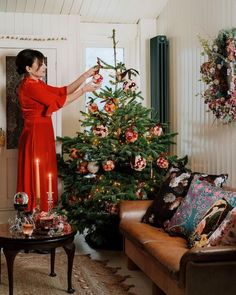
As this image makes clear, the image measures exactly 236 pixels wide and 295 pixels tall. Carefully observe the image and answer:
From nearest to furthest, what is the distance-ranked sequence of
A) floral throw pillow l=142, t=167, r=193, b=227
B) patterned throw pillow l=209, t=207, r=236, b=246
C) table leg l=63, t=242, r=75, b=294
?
patterned throw pillow l=209, t=207, r=236, b=246 < table leg l=63, t=242, r=75, b=294 < floral throw pillow l=142, t=167, r=193, b=227

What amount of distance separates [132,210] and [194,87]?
57.5 inches

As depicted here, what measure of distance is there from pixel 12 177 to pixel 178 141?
184cm

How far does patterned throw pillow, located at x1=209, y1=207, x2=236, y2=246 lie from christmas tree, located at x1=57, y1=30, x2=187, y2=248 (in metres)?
1.56

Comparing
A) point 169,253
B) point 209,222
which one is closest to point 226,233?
point 209,222

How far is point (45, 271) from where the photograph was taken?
13.1ft

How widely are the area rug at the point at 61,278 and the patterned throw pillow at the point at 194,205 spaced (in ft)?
1.87

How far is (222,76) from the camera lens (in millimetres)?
4020

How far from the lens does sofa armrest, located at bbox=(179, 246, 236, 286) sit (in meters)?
2.64

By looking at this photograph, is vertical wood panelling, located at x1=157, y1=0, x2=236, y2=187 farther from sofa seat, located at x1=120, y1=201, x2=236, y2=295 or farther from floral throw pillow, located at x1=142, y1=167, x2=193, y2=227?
sofa seat, located at x1=120, y1=201, x2=236, y2=295

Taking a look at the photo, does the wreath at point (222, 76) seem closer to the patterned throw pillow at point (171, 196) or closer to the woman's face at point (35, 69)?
the patterned throw pillow at point (171, 196)

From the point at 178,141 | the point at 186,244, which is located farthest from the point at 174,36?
the point at 186,244

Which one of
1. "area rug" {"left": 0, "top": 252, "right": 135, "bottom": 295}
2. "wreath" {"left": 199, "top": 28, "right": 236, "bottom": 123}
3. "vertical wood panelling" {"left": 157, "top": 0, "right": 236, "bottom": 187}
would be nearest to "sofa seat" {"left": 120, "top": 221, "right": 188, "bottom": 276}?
"area rug" {"left": 0, "top": 252, "right": 135, "bottom": 295}

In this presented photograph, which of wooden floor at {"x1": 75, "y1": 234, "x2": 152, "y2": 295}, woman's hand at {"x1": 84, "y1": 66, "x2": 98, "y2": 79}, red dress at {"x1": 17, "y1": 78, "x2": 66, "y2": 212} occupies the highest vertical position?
woman's hand at {"x1": 84, "y1": 66, "x2": 98, "y2": 79}

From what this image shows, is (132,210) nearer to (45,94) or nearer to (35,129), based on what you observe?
(35,129)
